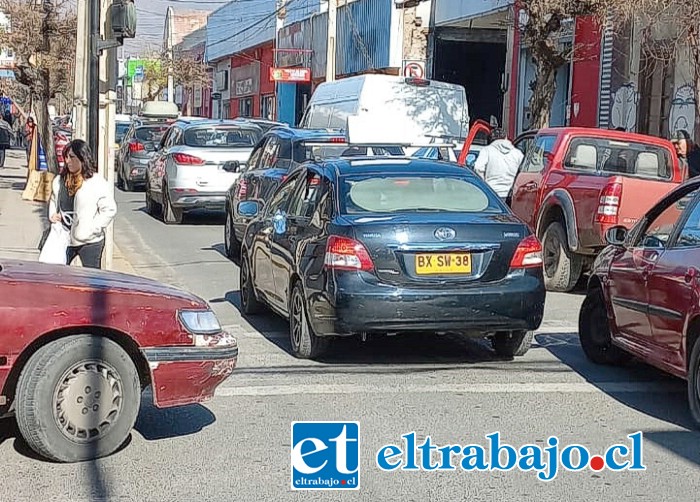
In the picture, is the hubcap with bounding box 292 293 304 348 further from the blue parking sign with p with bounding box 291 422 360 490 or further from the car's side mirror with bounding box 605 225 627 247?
the car's side mirror with bounding box 605 225 627 247

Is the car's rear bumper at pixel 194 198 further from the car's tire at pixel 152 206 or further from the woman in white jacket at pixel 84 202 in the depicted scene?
the woman in white jacket at pixel 84 202

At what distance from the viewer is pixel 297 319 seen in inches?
335

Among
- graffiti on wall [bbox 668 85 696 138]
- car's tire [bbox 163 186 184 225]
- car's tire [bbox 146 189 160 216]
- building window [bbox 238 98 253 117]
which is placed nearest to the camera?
car's tire [bbox 163 186 184 225]

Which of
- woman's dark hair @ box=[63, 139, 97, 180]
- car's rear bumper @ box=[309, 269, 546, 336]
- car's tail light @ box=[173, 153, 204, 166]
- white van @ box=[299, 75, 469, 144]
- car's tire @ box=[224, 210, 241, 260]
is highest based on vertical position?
white van @ box=[299, 75, 469, 144]

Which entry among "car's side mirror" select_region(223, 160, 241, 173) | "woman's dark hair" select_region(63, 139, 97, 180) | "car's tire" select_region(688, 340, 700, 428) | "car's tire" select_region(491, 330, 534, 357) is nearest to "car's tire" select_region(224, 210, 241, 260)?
"car's side mirror" select_region(223, 160, 241, 173)

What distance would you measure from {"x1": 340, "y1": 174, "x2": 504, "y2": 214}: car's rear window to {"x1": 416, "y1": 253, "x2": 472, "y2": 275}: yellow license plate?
539mm

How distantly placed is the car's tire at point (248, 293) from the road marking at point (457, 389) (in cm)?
284

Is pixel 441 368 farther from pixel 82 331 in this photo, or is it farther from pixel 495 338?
pixel 82 331

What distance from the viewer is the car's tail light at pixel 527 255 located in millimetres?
7906

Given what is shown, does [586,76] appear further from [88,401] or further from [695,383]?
[88,401]

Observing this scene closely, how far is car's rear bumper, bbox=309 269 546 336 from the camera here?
301 inches

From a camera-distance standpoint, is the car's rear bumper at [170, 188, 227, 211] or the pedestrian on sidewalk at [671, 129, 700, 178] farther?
the car's rear bumper at [170, 188, 227, 211]

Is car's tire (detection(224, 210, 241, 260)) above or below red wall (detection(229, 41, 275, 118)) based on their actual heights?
below

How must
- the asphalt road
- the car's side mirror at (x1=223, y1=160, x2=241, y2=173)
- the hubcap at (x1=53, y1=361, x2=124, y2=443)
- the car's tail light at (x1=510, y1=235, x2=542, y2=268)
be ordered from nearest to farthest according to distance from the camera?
the asphalt road → the hubcap at (x1=53, y1=361, x2=124, y2=443) → the car's tail light at (x1=510, y1=235, x2=542, y2=268) → the car's side mirror at (x1=223, y1=160, x2=241, y2=173)
